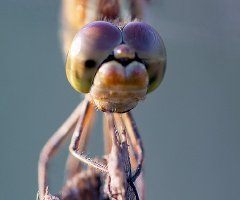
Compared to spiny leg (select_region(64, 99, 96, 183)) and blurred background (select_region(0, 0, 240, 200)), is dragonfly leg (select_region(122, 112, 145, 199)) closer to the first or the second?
spiny leg (select_region(64, 99, 96, 183))

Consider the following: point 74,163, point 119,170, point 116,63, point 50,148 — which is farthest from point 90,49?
point 74,163

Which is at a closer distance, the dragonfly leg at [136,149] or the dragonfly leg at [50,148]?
the dragonfly leg at [136,149]

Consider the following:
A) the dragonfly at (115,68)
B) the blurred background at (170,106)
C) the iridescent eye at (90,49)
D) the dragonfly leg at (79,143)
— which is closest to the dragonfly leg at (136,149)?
the dragonfly at (115,68)

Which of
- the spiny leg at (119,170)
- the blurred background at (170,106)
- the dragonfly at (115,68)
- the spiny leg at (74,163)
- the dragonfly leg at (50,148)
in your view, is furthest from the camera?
the blurred background at (170,106)

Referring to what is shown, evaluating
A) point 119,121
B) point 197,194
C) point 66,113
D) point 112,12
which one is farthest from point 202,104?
point 119,121

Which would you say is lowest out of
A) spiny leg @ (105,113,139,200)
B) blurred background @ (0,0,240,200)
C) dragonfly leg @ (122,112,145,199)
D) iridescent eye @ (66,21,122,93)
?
spiny leg @ (105,113,139,200)

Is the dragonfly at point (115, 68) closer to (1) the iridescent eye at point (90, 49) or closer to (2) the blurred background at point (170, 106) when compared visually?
(1) the iridescent eye at point (90, 49)

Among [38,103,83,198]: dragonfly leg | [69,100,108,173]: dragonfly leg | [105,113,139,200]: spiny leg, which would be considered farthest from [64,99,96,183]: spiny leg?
[105,113,139,200]: spiny leg
